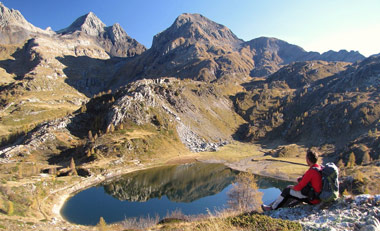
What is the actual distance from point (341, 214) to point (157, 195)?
75.1 m

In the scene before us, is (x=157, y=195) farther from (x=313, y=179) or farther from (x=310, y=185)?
(x=313, y=179)

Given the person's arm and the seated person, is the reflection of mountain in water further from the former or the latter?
the person's arm

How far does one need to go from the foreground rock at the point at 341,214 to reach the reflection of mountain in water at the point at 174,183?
2653 inches

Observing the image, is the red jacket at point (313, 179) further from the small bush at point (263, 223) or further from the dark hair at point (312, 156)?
the small bush at point (263, 223)

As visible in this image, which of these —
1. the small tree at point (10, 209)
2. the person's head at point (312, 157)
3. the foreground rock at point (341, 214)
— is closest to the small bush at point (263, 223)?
the foreground rock at point (341, 214)

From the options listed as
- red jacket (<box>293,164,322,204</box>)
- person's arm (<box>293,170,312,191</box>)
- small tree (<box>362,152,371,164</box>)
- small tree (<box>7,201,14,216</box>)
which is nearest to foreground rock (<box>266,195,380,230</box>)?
red jacket (<box>293,164,322,204</box>)

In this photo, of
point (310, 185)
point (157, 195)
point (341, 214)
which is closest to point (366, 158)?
point (157, 195)

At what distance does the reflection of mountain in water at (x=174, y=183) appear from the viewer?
259ft

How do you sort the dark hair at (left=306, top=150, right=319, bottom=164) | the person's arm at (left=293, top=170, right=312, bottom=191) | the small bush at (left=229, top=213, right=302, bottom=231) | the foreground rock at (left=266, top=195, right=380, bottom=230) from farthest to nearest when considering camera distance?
the dark hair at (left=306, top=150, right=319, bottom=164) < the person's arm at (left=293, top=170, right=312, bottom=191) < the small bush at (left=229, top=213, right=302, bottom=231) < the foreground rock at (left=266, top=195, right=380, bottom=230)

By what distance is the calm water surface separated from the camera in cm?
6260

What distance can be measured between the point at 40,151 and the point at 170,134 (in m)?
71.2

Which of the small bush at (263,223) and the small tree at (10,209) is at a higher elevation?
the small bush at (263,223)

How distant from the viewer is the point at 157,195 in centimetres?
7906

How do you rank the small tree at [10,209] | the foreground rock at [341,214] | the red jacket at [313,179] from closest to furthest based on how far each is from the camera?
the foreground rock at [341,214] → the red jacket at [313,179] → the small tree at [10,209]
